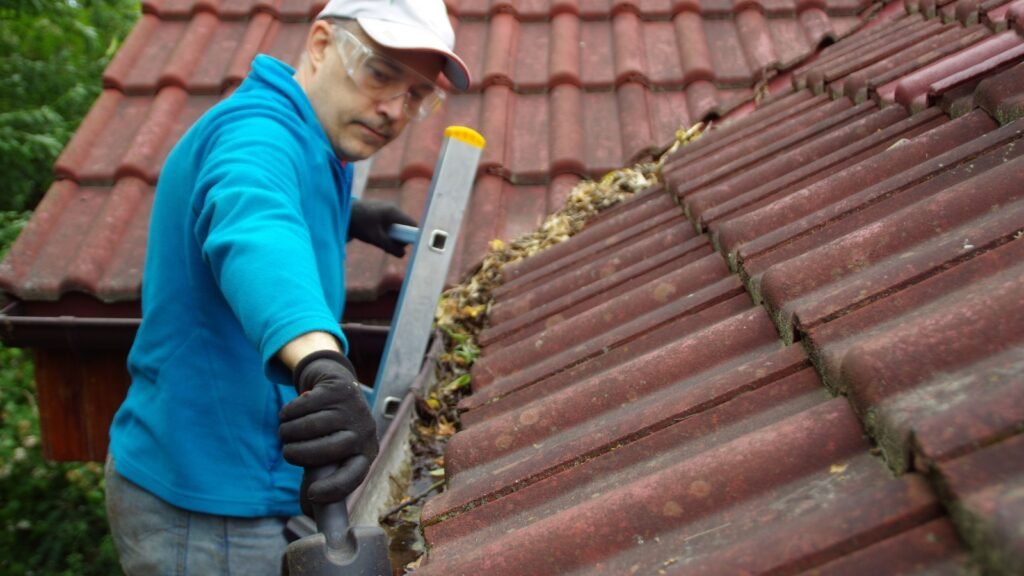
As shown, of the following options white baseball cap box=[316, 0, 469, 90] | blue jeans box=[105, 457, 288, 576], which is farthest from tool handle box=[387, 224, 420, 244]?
blue jeans box=[105, 457, 288, 576]

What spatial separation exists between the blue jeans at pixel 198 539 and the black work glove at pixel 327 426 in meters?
0.69

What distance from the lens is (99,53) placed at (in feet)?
32.4

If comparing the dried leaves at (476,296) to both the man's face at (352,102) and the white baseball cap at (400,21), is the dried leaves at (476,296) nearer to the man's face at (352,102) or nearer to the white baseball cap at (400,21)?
the man's face at (352,102)

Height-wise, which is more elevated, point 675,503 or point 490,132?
point 490,132

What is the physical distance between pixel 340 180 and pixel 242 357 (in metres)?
0.51

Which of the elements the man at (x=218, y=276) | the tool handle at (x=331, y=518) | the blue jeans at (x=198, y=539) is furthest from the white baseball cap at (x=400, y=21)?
the blue jeans at (x=198, y=539)

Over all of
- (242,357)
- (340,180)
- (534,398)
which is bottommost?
(242,357)

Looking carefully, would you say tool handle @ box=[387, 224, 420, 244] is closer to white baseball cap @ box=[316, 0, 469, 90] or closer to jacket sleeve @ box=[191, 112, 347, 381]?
white baseball cap @ box=[316, 0, 469, 90]

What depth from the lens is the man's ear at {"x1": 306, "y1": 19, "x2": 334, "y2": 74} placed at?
2.21 meters

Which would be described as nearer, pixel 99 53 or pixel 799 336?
pixel 799 336

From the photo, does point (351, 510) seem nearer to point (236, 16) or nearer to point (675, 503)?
point (675, 503)

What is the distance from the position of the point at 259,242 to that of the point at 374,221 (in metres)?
1.34

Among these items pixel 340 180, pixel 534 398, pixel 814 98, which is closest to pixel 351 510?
pixel 534 398

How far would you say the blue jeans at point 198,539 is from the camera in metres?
2.13
